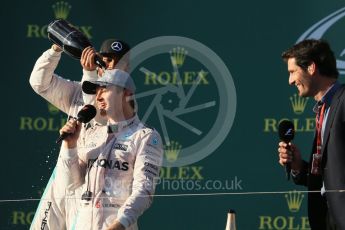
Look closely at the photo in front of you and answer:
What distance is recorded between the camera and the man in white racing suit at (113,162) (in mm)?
4441

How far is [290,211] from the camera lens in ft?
20.7

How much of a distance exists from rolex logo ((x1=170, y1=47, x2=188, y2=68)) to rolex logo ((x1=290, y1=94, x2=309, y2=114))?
2.67ft

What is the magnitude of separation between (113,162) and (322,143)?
102 centimetres

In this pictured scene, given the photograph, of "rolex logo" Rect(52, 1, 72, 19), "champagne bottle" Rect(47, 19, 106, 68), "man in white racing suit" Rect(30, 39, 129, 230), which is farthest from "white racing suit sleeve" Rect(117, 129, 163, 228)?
"rolex logo" Rect(52, 1, 72, 19)

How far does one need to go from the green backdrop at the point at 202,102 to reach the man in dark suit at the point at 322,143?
1.71m

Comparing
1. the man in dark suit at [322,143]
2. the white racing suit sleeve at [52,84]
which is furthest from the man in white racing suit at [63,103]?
the man in dark suit at [322,143]

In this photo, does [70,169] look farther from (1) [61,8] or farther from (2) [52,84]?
(1) [61,8]

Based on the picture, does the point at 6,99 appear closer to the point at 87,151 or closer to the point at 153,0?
the point at 153,0

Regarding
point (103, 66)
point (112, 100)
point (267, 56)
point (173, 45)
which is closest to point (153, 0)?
point (173, 45)

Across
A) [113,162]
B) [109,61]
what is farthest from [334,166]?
[109,61]

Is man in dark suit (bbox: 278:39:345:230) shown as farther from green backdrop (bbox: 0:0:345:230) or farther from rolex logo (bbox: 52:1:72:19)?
rolex logo (bbox: 52:1:72:19)

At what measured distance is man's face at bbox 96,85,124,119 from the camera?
4.59m

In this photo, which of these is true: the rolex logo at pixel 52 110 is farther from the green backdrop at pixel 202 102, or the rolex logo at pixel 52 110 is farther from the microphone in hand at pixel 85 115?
the microphone in hand at pixel 85 115

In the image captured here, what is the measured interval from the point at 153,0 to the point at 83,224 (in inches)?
98.6
